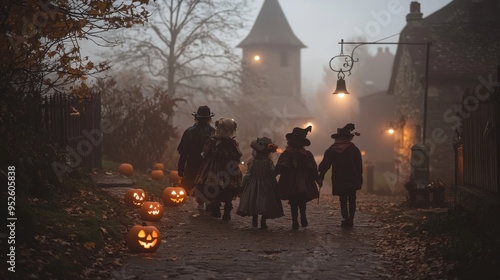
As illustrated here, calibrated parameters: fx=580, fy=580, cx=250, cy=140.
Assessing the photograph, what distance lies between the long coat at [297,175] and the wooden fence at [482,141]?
8.68 feet

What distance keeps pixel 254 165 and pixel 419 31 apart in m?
18.3

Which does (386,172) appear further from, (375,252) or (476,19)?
(375,252)

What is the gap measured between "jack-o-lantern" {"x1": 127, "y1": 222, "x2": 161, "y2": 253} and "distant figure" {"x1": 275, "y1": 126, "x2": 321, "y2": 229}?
282cm

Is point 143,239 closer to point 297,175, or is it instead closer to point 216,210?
point 297,175

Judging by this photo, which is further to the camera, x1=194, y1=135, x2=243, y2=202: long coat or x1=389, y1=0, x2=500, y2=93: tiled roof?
x1=389, y1=0, x2=500, y2=93: tiled roof

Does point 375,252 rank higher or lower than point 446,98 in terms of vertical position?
lower

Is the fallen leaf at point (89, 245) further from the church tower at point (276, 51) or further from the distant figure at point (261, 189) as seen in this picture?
the church tower at point (276, 51)

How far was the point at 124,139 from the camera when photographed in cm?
1811

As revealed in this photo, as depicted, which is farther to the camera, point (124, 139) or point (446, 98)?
point (446, 98)

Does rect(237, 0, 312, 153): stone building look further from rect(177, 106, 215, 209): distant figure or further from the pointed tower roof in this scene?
rect(177, 106, 215, 209): distant figure

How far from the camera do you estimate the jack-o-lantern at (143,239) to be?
7.62 meters

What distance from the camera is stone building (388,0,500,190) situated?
22.9 m

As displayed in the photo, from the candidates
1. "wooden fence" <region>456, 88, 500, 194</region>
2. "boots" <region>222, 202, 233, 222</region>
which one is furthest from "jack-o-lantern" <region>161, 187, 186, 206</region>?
"wooden fence" <region>456, 88, 500, 194</region>

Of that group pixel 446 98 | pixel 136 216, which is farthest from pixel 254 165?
pixel 446 98
